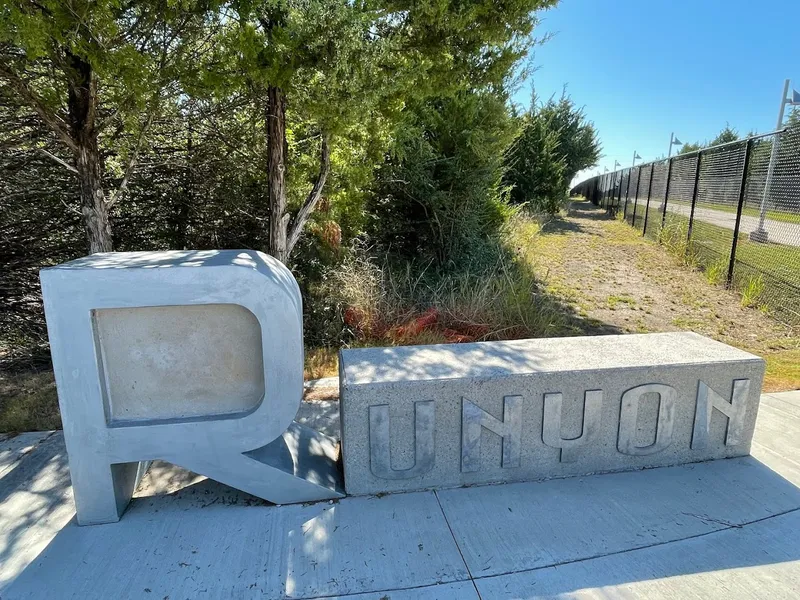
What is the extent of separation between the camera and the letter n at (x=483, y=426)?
120 inches

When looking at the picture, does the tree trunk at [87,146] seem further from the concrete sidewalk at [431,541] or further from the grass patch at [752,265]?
the grass patch at [752,265]

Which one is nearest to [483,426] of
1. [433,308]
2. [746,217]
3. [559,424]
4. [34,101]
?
[559,424]

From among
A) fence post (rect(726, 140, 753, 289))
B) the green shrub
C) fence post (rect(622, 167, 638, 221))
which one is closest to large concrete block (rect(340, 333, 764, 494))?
the green shrub

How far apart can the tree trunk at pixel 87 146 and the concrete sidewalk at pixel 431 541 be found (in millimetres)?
2403

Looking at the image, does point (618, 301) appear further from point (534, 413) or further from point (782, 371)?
point (534, 413)

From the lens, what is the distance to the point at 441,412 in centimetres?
303

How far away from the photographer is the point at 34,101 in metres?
4.28

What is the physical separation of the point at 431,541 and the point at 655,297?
7082mm

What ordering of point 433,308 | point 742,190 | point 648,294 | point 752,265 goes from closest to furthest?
point 433,308 → point 742,190 → point 752,265 → point 648,294

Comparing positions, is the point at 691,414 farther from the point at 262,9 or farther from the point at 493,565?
the point at 262,9

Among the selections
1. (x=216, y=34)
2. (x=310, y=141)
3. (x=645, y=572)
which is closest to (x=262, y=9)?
(x=216, y=34)

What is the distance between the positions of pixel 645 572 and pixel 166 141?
697cm

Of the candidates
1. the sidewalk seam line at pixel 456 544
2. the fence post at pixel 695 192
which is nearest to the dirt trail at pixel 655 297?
the fence post at pixel 695 192

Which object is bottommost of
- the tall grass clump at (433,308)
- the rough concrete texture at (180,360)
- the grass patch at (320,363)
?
the grass patch at (320,363)
